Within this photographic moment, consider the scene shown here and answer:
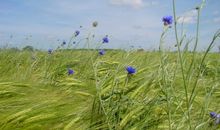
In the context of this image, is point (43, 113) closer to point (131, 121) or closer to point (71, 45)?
point (131, 121)

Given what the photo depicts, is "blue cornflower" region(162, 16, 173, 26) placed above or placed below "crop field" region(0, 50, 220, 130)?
above

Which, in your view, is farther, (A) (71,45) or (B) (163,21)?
(A) (71,45)

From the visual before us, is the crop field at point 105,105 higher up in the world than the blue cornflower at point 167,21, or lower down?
lower down

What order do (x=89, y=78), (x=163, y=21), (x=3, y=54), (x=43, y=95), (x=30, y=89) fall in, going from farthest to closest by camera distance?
(x=3, y=54) → (x=89, y=78) → (x=30, y=89) → (x=43, y=95) → (x=163, y=21)

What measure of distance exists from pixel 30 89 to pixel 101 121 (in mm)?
941

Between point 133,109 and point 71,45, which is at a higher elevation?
point 71,45

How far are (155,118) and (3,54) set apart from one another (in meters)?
4.71

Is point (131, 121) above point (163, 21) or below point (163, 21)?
below

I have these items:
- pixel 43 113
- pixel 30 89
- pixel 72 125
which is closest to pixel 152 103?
pixel 72 125

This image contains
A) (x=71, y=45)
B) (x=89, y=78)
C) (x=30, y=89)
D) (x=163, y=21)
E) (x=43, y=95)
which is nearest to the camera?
(x=163, y=21)

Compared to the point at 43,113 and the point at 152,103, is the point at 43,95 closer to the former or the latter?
the point at 43,113

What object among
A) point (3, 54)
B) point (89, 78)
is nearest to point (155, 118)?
point (89, 78)

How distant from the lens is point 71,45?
19.4 ft

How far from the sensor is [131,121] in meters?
2.31
